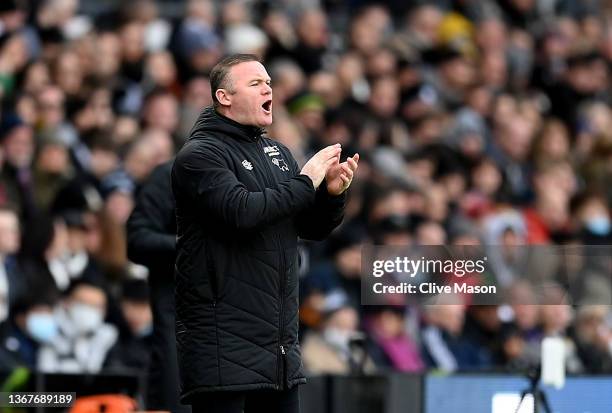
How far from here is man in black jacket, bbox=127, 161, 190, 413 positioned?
8.15 metres

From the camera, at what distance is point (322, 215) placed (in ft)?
21.7

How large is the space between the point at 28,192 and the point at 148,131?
1.21 meters

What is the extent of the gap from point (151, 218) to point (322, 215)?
182cm

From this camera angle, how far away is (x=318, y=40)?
15.8 meters

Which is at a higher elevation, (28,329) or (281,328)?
(28,329)

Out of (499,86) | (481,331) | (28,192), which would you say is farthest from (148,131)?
(499,86)

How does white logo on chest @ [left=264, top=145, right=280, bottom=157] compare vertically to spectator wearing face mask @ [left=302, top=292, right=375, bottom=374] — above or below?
below

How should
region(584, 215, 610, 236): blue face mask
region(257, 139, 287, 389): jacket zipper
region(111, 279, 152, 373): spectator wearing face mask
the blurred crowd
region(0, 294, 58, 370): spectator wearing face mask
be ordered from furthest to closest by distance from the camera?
region(584, 215, 610, 236): blue face mask
the blurred crowd
region(111, 279, 152, 373): spectator wearing face mask
region(0, 294, 58, 370): spectator wearing face mask
region(257, 139, 287, 389): jacket zipper

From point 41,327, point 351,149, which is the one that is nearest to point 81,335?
point 41,327

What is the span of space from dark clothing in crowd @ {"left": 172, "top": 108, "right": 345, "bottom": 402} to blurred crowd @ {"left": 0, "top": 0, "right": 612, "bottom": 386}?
1.94 metres

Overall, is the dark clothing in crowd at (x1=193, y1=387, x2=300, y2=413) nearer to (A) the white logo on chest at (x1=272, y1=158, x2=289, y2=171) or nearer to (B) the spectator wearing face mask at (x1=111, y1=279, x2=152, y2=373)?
(A) the white logo on chest at (x1=272, y1=158, x2=289, y2=171)

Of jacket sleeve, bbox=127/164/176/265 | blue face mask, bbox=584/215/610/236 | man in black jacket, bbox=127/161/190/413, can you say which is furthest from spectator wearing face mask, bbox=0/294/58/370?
blue face mask, bbox=584/215/610/236

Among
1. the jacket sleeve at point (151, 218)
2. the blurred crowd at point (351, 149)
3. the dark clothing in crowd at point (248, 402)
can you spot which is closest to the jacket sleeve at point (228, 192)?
the dark clothing in crowd at point (248, 402)

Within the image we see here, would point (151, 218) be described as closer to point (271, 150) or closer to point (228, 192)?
point (271, 150)
